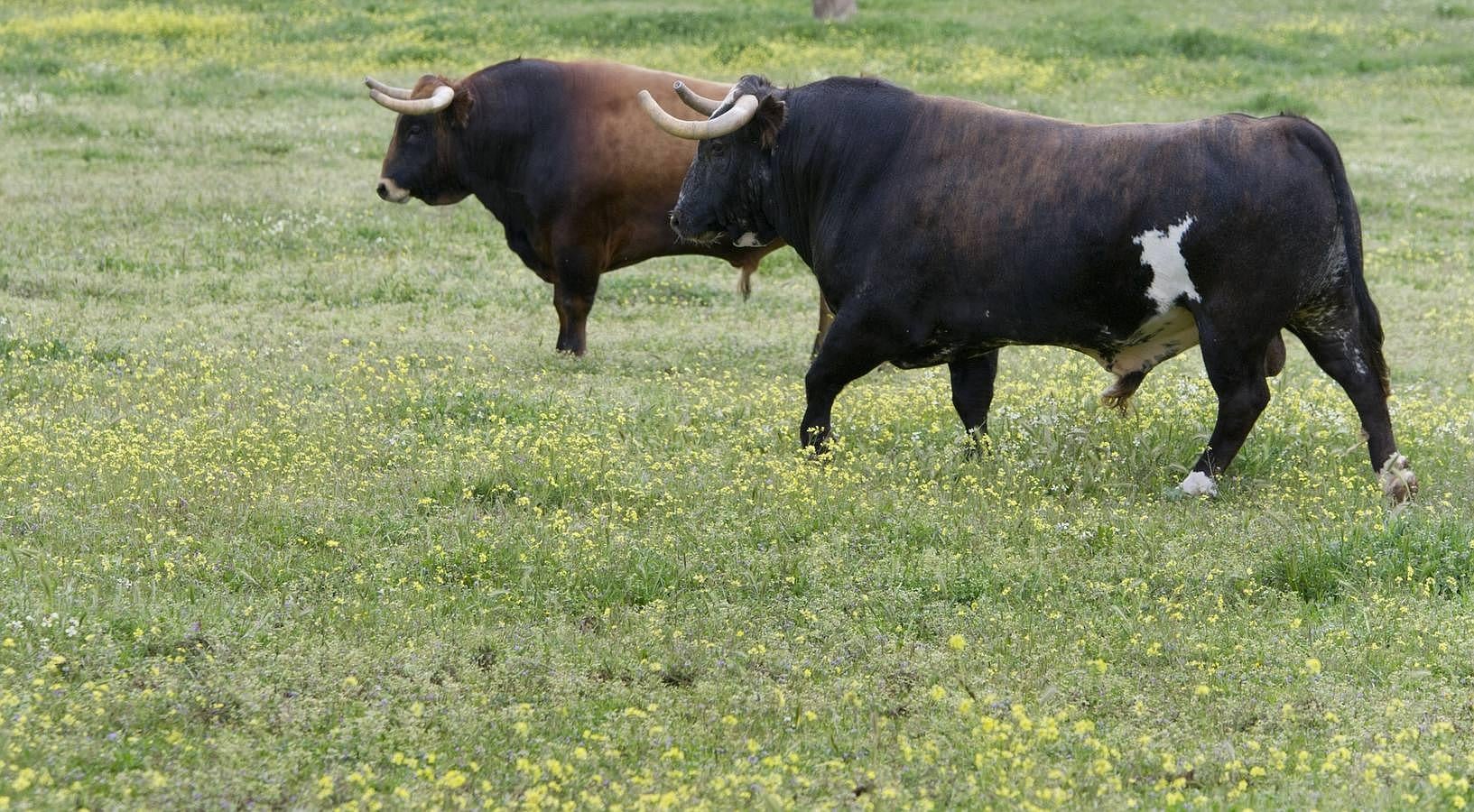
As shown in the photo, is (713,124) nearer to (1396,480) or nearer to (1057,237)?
(1057,237)

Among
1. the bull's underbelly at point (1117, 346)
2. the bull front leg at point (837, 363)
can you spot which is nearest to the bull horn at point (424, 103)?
the bull front leg at point (837, 363)

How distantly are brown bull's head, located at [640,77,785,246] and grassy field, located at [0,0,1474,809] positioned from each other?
97 centimetres

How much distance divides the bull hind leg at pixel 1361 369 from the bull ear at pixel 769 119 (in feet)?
8.25

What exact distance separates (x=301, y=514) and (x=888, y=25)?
68.2ft

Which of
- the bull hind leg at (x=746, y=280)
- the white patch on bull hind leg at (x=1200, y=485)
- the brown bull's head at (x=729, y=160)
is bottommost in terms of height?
the bull hind leg at (x=746, y=280)

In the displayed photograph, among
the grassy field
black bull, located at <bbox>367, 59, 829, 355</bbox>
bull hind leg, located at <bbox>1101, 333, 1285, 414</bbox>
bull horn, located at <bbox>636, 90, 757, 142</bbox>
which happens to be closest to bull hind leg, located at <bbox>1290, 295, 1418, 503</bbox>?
the grassy field

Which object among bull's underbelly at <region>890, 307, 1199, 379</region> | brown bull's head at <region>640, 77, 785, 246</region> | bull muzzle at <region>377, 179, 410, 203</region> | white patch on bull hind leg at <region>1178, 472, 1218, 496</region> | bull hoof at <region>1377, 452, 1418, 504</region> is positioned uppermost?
brown bull's head at <region>640, 77, 785, 246</region>

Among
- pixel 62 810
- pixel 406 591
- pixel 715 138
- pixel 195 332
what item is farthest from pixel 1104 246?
pixel 195 332

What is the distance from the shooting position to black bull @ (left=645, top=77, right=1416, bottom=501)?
7.08 meters

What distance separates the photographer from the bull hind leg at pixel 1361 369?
7398mm

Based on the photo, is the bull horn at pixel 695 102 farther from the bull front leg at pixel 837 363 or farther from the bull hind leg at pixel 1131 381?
the bull hind leg at pixel 1131 381

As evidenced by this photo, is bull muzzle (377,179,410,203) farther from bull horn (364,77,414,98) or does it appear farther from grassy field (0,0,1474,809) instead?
grassy field (0,0,1474,809)

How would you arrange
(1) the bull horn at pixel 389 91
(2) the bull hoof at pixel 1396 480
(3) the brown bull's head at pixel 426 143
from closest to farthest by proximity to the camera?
(2) the bull hoof at pixel 1396 480 → (3) the brown bull's head at pixel 426 143 → (1) the bull horn at pixel 389 91

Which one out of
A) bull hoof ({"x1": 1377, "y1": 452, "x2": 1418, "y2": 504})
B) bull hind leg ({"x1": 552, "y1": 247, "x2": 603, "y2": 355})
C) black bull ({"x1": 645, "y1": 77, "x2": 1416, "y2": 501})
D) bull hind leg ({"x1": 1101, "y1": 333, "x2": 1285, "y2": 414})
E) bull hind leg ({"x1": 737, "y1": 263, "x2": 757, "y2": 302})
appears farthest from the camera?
bull hind leg ({"x1": 737, "y1": 263, "x2": 757, "y2": 302})
